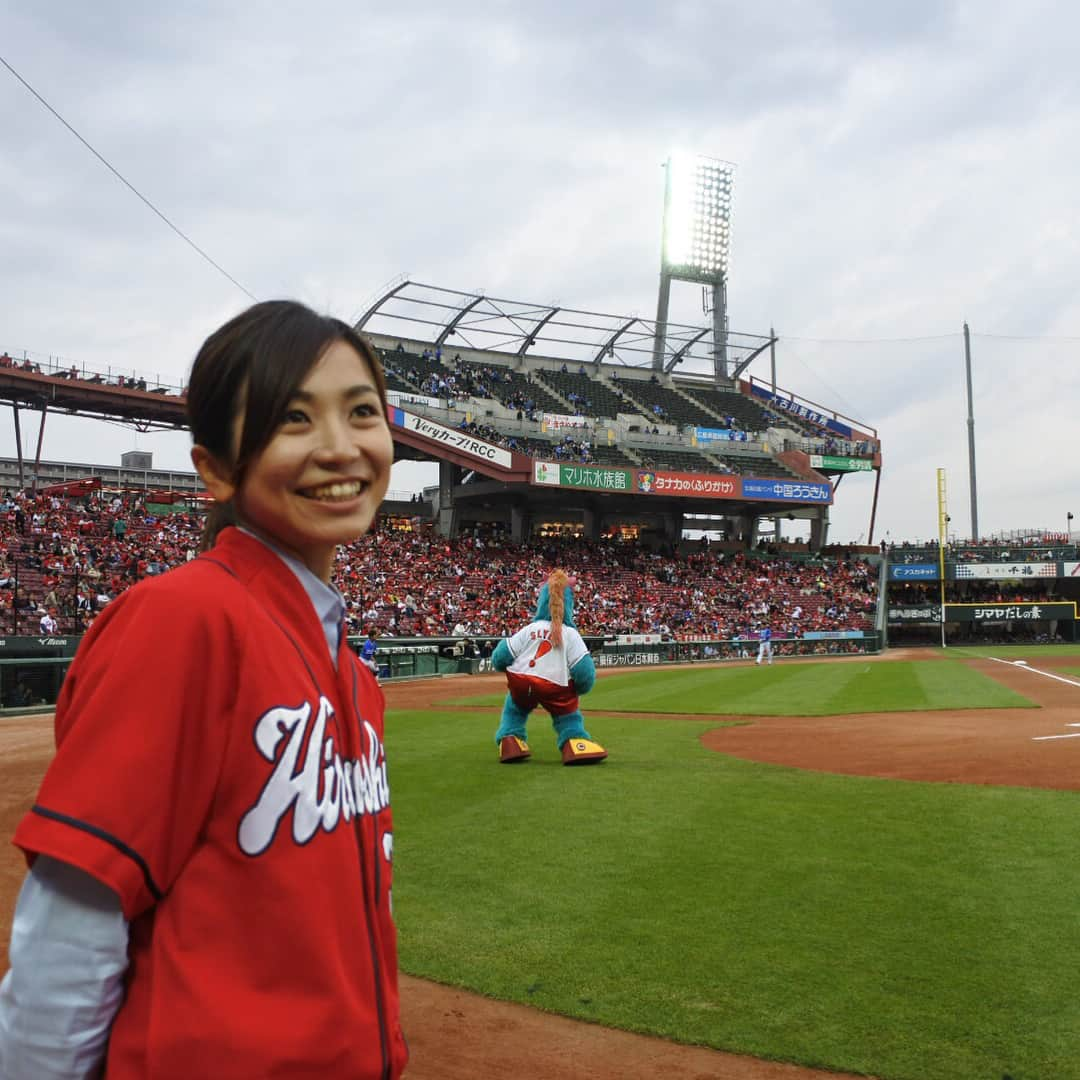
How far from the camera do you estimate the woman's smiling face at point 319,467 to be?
1.69 m

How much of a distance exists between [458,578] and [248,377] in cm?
3578

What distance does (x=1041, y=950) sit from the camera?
14.4 feet

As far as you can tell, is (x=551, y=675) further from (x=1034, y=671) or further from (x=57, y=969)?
(x=1034, y=671)

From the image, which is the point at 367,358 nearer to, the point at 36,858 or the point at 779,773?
the point at 36,858

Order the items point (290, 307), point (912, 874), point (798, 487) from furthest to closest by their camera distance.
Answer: point (798, 487)
point (912, 874)
point (290, 307)

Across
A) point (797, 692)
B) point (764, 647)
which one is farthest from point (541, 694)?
point (764, 647)

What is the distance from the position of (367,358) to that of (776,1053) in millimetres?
3155

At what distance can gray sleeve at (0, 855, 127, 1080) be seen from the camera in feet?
4.21

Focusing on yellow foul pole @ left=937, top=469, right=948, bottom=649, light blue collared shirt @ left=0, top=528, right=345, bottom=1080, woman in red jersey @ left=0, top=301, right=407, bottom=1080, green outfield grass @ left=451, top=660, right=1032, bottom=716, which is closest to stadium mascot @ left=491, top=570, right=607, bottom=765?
green outfield grass @ left=451, top=660, right=1032, bottom=716

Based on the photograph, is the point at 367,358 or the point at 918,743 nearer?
the point at 367,358

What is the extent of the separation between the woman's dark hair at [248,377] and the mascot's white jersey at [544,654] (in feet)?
26.5

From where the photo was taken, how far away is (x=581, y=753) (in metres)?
9.62

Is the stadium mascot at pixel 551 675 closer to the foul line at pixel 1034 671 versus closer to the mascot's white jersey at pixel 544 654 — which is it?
the mascot's white jersey at pixel 544 654

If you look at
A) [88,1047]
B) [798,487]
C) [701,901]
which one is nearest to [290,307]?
[88,1047]
